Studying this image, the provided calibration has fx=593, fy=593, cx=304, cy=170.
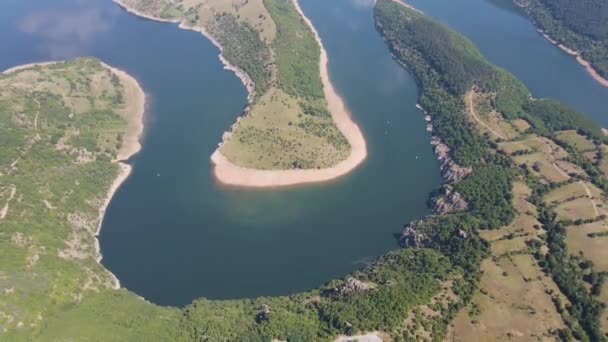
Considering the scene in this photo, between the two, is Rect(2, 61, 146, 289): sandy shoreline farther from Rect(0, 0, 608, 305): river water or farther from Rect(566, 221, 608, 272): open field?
Rect(566, 221, 608, 272): open field

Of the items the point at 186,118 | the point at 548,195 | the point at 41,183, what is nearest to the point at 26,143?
the point at 41,183

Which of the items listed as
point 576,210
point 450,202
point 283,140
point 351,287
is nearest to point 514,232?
point 576,210

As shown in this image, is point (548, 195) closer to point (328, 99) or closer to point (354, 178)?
point (354, 178)

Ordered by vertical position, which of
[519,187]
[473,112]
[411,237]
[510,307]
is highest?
[519,187]

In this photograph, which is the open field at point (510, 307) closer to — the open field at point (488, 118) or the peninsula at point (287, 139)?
the peninsula at point (287, 139)

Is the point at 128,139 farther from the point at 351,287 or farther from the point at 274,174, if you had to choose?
the point at 351,287

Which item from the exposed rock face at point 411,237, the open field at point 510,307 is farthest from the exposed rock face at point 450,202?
the open field at point 510,307
